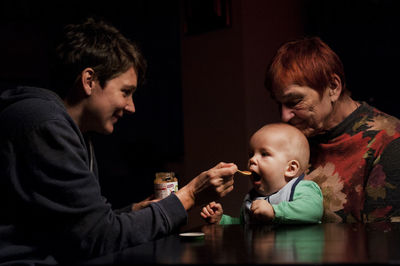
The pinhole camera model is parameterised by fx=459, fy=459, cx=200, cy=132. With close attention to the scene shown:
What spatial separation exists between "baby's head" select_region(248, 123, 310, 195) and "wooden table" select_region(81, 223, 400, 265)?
34cm

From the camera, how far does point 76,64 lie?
5.98ft

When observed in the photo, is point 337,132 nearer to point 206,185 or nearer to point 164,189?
point 206,185

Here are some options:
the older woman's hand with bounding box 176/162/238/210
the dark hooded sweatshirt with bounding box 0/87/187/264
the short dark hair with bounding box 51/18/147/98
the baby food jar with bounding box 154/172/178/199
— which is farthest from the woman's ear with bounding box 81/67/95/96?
the older woman's hand with bounding box 176/162/238/210

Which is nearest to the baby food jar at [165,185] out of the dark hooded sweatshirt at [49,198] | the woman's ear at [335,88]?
the dark hooded sweatshirt at [49,198]

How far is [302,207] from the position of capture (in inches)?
67.5

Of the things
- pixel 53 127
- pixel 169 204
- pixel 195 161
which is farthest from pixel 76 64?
pixel 195 161

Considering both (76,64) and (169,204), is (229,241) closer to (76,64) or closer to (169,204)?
(169,204)

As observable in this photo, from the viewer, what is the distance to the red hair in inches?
78.0

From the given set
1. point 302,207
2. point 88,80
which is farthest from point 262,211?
point 88,80

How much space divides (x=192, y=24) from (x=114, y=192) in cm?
211

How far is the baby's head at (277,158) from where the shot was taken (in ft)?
6.16

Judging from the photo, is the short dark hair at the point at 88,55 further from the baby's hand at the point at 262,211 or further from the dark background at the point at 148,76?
the dark background at the point at 148,76

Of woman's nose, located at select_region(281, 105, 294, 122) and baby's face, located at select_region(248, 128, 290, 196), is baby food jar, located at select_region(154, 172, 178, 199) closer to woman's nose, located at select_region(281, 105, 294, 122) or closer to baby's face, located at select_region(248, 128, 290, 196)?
baby's face, located at select_region(248, 128, 290, 196)

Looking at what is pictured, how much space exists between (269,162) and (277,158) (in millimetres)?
37
